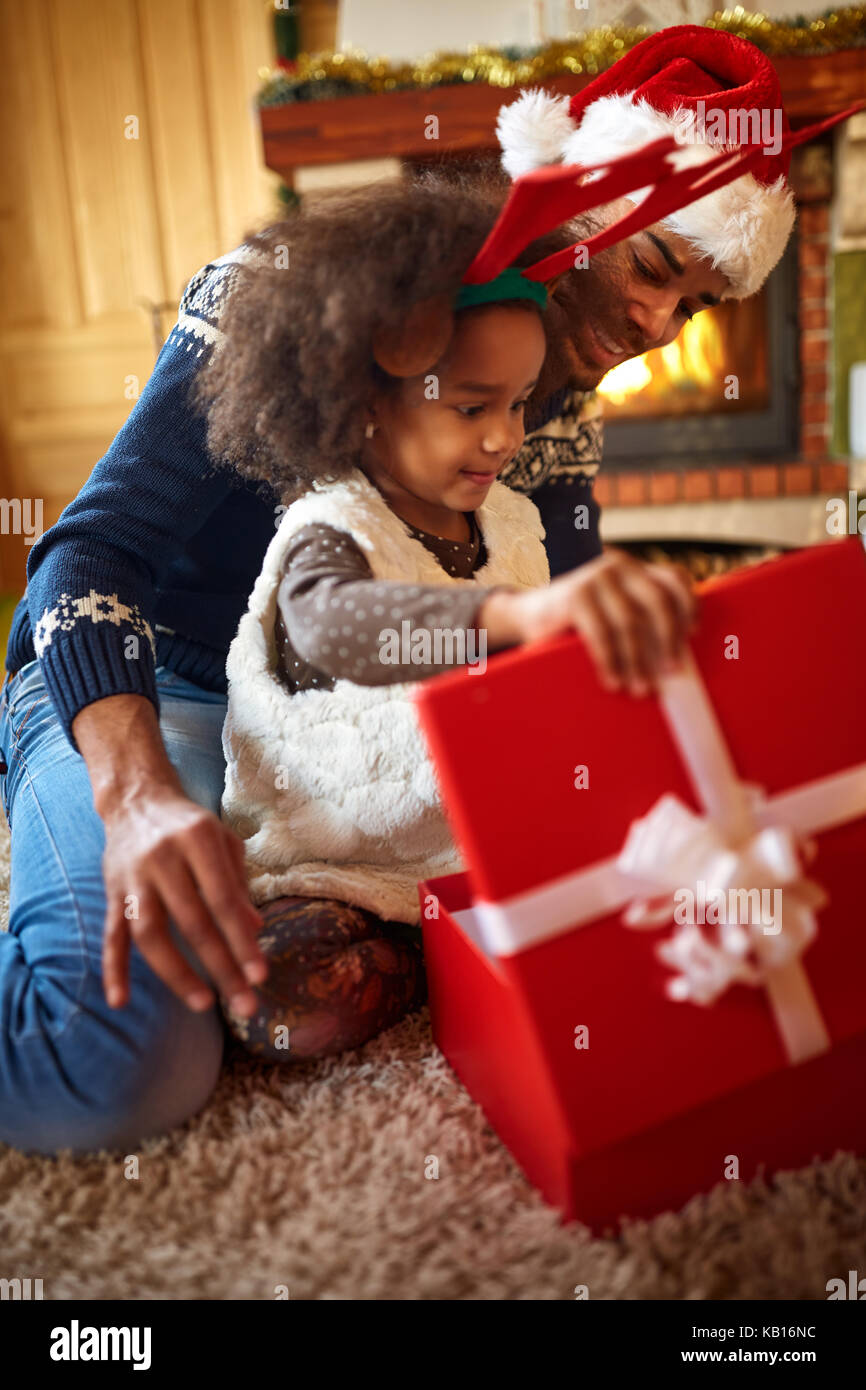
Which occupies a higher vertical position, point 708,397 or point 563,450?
point 563,450

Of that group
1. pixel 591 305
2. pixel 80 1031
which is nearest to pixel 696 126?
pixel 591 305

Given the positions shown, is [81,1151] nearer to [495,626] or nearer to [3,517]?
[495,626]

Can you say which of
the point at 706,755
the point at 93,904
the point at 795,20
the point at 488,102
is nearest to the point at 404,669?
the point at 706,755

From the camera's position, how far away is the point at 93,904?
2.72ft

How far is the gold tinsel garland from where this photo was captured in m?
2.53

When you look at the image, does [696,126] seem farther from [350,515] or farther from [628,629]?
[628,629]

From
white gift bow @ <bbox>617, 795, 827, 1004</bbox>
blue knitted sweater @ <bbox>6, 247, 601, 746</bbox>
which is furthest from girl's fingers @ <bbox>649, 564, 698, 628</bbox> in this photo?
blue knitted sweater @ <bbox>6, 247, 601, 746</bbox>

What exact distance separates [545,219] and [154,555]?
0.46 metres

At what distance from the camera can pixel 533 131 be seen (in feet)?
3.34

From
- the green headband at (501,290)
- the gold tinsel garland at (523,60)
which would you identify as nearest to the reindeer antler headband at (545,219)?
the green headband at (501,290)

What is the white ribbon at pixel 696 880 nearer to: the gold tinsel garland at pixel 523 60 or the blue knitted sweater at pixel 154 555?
the blue knitted sweater at pixel 154 555

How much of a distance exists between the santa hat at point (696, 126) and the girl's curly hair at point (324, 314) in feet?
0.53

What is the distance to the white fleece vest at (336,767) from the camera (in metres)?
0.86
